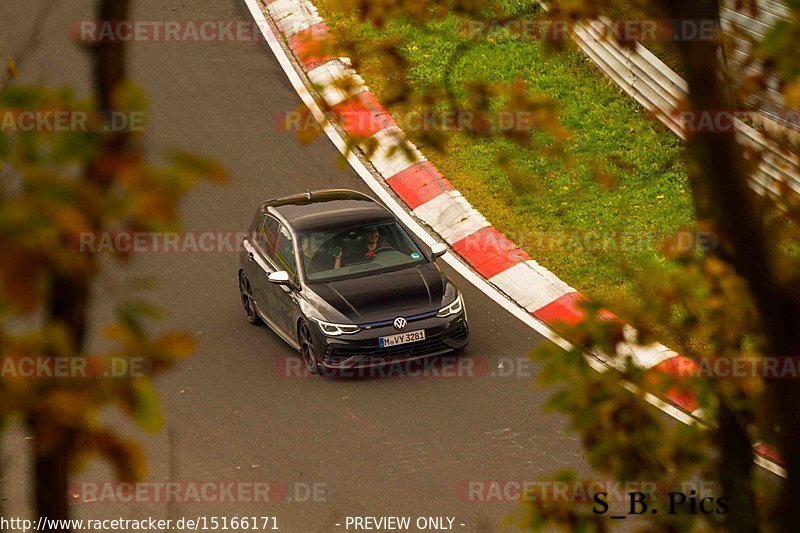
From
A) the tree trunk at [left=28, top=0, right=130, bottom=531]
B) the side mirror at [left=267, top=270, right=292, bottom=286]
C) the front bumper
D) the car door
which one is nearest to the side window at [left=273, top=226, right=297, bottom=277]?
the car door

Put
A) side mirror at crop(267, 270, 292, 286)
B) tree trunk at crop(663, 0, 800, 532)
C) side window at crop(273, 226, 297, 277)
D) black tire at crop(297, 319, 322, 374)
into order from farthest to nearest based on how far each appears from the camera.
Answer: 1. side window at crop(273, 226, 297, 277)
2. side mirror at crop(267, 270, 292, 286)
3. black tire at crop(297, 319, 322, 374)
4. tree trunk at crop(663, 0, 800, 532)

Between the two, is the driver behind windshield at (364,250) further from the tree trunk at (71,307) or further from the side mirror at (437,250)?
the tree trunk at (71,307)

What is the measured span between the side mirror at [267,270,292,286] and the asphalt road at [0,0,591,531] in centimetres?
83

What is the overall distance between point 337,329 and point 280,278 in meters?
0.85

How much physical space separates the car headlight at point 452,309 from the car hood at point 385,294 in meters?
0.08

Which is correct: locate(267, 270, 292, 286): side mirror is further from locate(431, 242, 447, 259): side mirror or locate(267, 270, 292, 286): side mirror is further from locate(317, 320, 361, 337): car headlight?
locate(431, 242, 447, 259): side mirror

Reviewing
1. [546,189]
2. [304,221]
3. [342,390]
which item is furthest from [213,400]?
[546,189]

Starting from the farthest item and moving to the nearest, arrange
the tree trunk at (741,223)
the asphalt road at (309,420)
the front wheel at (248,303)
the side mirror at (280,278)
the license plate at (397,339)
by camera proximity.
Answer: the front wheel at (248,303) → the side mirror at (280,278) → the license plate at (397,339) → the asphalt road at (309,420) → the tree trunk at (741,223)

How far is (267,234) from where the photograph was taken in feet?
43.8

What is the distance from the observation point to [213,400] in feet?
38.5

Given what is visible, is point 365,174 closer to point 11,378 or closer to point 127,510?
point 127,510

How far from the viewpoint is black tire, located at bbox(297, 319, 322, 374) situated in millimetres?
12117

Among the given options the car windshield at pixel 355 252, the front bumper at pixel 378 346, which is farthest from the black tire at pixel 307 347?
the car windshield at pixel 355 252

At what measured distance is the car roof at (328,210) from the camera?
1285cm
